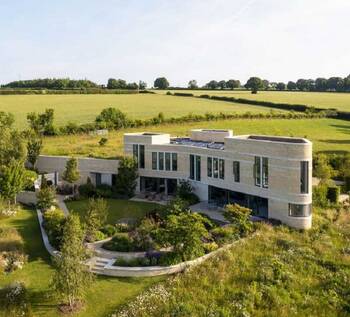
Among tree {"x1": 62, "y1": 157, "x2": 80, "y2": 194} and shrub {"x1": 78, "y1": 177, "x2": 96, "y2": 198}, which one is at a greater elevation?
tree {"x1": 62, "y1": 157, "x2": 80, "y2": 194}

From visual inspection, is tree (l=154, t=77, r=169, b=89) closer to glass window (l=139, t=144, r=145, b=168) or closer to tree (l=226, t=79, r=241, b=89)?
tree (l=226, t=79, r=241, b=89)

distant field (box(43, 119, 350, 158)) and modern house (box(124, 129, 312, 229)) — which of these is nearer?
modern house (box(124, 129, 312, 229))

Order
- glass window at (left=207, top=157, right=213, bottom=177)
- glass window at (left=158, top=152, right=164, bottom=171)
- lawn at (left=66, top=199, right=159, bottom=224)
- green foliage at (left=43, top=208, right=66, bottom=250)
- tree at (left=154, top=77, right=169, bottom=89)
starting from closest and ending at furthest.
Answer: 1. green foliage at (left=43, top=208, right=66, bottom=250)
2. lawn at (left=66, top=199, right=159, bottom=224)
3. glass window at (left=207, top=157, right=213, bottom=177)
4. glass window at (left=158, top=152, right=164, bottom=171)
5. tree at (left=154, top=77, right=169, bottom=89)

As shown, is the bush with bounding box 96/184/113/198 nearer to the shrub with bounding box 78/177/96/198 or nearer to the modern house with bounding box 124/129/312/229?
the shrub with bounding box 78/177/96/198

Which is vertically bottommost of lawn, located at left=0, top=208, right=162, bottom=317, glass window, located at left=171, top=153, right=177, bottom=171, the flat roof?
lawn, located at left=0, top=208, right=162, bottom=317

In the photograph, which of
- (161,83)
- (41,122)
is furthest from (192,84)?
(41,122)

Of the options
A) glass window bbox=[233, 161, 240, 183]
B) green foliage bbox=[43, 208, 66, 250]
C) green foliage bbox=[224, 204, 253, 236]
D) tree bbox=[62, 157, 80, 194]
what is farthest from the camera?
tree bbox=[62, 157, 80, 194]

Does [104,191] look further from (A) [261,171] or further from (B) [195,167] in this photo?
(A) [261,171]

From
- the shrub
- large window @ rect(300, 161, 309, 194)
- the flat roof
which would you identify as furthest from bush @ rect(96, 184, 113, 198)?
large window @ rect(300, 161, 309, 194)
